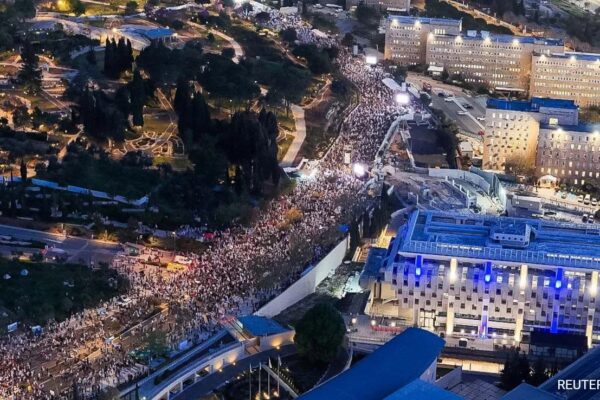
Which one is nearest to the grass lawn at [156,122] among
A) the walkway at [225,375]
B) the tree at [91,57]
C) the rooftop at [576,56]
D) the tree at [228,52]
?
the tree at [91,57]

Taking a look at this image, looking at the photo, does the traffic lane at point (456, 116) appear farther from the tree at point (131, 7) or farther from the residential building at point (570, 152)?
the tree at point (131, 7)

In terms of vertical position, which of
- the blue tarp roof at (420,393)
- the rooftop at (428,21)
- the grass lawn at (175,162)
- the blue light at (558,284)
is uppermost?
the blue tarp roof at (420,393)

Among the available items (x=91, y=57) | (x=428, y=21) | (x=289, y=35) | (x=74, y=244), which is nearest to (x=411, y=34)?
(x=428, y=21)

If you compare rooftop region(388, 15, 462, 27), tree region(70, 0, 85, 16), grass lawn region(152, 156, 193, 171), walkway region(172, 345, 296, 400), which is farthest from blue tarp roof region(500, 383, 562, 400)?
rooftop region(388, 15, 462, 27)

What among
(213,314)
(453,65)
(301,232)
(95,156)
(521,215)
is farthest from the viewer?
(453,65)

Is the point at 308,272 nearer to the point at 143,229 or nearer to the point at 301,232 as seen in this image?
the point at 301,232

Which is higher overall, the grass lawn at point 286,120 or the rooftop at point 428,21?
the rooftop at point 428,21

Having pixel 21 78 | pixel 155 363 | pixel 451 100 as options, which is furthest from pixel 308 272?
pixel 451 100
